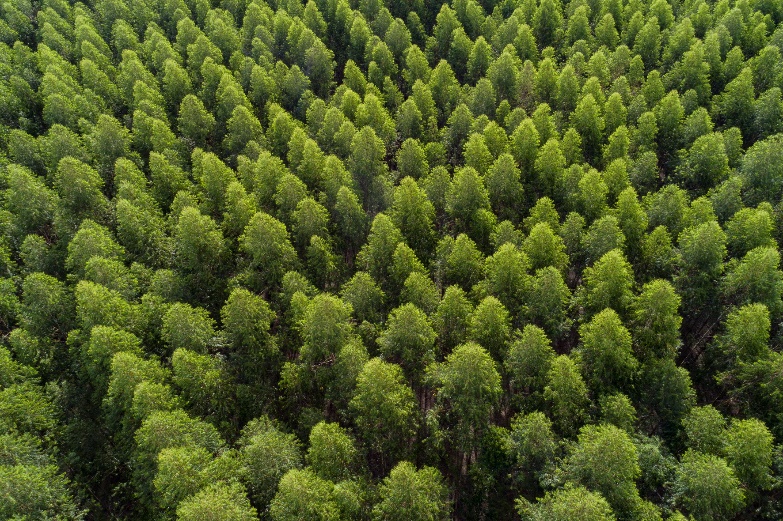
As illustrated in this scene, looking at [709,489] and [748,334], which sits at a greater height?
[748,334]

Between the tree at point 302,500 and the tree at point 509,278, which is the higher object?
the tree at point 509,278

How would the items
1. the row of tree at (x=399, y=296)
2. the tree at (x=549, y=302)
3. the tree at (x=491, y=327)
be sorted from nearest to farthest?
the row of tree at (x=399, y=296) < the tree at (x=491, y=327) < the tree at (x=549, y=302)

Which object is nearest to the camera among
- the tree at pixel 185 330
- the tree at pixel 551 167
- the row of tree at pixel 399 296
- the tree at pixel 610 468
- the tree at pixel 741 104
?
the tree at pixel 610 468

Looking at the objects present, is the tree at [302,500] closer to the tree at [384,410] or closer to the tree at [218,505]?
the tree at [218,505]

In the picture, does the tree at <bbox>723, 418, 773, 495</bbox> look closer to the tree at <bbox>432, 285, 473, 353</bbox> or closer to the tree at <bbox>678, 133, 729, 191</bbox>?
the tree at <bbox>432, 285, 473, 353</bbox>

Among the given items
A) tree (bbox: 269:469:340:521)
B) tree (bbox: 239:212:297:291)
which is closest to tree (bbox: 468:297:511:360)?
tree (bbox: 269:469:340:521)

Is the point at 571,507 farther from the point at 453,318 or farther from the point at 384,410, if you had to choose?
the point at 453,318

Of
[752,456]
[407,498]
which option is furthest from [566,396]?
[407,498]

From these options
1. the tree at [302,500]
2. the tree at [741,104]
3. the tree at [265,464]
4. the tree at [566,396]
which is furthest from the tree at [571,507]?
the tree at [741,104]

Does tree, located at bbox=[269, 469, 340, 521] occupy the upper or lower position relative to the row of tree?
lower

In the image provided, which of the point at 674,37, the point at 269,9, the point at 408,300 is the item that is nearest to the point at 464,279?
the point at 408,300
